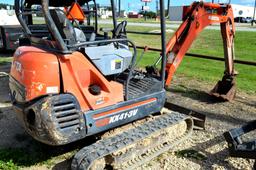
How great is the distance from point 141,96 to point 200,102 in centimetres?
258

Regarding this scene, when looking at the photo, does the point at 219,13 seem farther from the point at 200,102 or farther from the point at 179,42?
the point at 200,102

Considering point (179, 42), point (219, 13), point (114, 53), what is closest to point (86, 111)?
point (114, 53)

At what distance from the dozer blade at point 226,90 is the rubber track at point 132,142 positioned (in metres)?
1.96

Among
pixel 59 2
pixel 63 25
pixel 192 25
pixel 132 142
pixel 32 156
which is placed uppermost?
pixel 59 2

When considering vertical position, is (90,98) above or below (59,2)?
below

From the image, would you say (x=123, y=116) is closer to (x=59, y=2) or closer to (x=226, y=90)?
(x=226, y=90)

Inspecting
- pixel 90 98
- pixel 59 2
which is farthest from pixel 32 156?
pixel 59 2

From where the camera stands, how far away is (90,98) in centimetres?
380

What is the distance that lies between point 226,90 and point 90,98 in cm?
375

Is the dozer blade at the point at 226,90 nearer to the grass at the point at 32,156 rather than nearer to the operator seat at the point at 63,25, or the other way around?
the grass at the point at 32,156

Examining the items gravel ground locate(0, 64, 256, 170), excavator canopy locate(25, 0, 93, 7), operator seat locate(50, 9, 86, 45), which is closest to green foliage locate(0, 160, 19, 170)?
gravel ground locate(0, 64, 256, 170)

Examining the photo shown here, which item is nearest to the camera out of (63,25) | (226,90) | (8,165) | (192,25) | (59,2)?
(63,25)

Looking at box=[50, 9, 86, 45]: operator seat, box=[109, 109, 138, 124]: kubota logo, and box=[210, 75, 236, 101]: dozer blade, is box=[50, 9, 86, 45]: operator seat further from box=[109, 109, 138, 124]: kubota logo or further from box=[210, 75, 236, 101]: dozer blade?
box=[210, 75, 236, 101]: dozer blade

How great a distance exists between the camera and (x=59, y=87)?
3.65m
